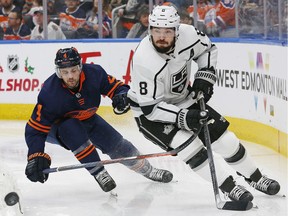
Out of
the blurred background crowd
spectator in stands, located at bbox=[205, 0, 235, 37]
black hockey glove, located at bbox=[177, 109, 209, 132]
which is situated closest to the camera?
black hockey glove, located at bbox=[177, 109, 209, 132]

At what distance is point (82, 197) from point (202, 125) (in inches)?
38.8

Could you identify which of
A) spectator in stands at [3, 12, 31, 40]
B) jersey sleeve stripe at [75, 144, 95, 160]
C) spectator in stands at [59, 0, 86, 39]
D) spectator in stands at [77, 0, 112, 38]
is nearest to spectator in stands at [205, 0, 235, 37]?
spectator in stands at [77, 0, 112, 38]

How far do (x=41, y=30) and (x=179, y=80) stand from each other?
4.21 m

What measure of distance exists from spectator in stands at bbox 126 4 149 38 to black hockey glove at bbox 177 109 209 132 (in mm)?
3756

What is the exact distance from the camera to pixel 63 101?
440 cm

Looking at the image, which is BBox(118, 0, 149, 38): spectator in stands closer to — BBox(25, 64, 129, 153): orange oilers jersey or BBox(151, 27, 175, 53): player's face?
BBox(25, 64, 129, 153): orange oilers jersey

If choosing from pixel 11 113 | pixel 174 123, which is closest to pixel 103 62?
pixel 11 113

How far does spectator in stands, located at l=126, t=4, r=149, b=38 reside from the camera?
7625 mm

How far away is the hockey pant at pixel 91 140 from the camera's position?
174 inches

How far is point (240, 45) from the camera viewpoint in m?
6.56

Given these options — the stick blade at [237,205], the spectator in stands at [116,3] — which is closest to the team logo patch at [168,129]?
the stick blade at [237,205]

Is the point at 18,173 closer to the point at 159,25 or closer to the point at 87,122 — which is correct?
the point at 87,122

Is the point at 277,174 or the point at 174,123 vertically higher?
the point at 174,123

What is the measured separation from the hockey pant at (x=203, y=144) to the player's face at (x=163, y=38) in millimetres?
385
